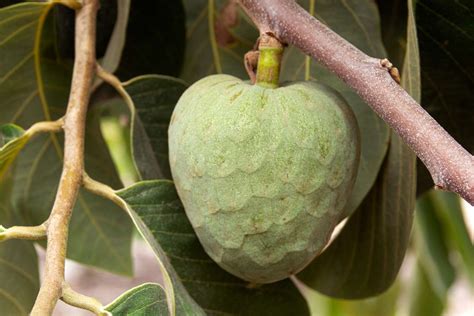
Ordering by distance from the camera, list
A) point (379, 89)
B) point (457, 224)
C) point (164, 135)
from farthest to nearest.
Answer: point (457, 224), point (164, 135), point (379, 89)

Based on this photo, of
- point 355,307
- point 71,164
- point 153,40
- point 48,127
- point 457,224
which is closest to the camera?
point 71,164

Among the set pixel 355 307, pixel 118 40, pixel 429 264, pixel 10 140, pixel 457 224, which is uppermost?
pixel 118 40

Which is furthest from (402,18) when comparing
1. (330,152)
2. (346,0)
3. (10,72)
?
(10,72)

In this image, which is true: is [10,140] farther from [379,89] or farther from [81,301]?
[379,89]

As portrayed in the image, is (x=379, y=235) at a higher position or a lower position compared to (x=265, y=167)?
lower

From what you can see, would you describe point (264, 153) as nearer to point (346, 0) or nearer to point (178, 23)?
point (346, 0)

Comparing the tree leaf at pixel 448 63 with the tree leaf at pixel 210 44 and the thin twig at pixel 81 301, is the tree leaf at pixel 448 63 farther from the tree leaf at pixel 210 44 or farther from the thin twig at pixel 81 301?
the thin twig at pixel 81 301

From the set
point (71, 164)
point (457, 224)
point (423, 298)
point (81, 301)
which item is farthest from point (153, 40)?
point (423, 298)
